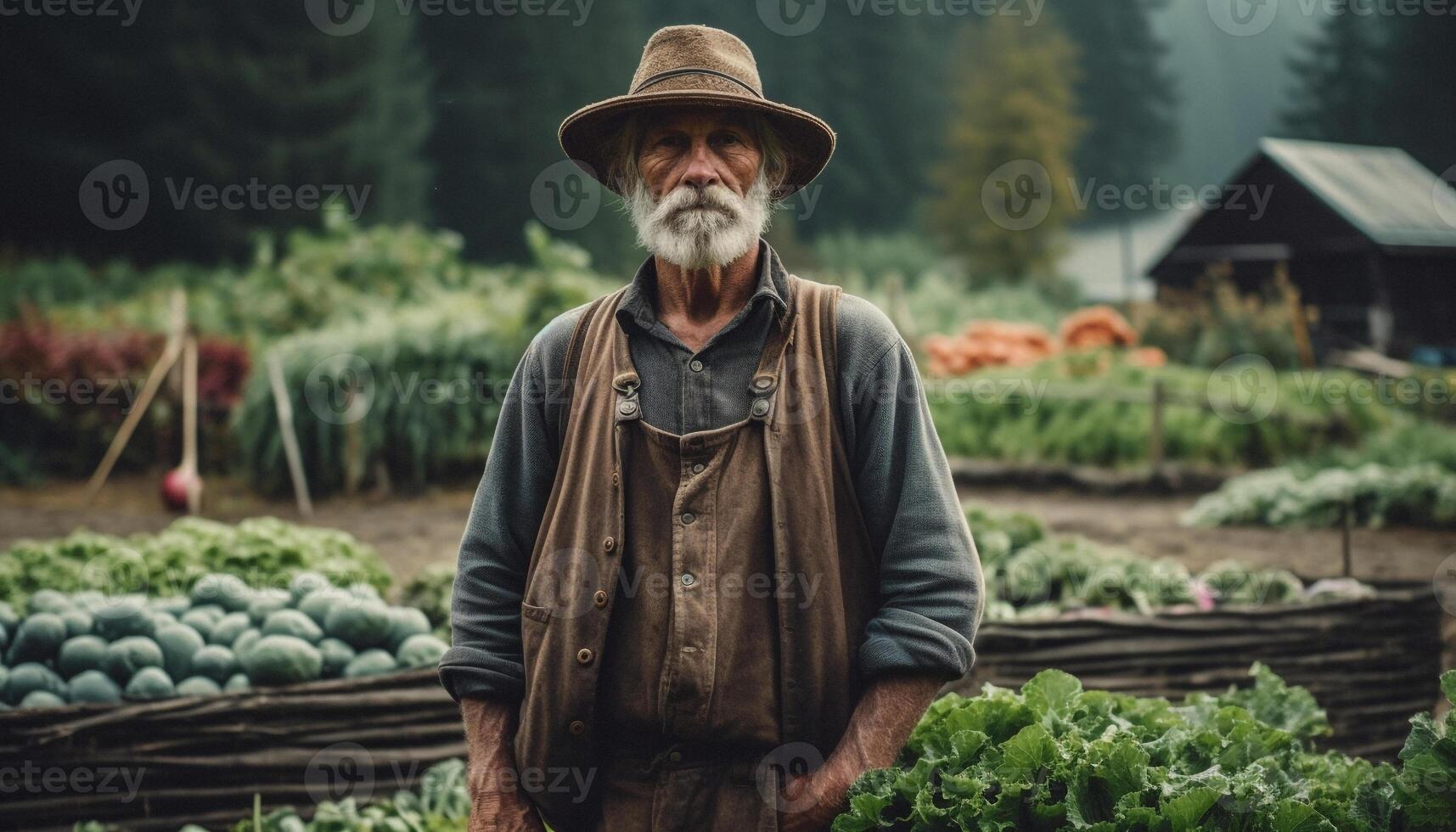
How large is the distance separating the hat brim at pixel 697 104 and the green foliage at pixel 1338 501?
8851mm

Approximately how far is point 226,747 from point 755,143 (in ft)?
9.11

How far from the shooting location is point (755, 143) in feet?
7.89

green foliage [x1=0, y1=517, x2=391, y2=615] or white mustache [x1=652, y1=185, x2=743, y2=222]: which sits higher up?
white mustache [x1=652, y1=185, x2=743, y2=222]

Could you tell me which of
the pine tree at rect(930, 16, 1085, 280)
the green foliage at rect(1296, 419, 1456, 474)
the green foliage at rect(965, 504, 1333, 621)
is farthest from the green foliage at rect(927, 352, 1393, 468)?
the pine tree at rect(930, 16, 1085, 280)

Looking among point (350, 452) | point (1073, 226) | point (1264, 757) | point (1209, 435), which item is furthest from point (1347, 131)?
point (1264, 757)

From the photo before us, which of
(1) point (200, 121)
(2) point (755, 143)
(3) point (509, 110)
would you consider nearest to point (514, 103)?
(3) point (509, 110)

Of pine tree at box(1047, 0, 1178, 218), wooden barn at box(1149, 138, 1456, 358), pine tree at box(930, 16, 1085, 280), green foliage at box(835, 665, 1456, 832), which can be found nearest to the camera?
green foliage at box(835, 665, 1456, 832)

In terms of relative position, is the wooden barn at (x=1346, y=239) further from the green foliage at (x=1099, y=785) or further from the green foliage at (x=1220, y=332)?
the green foliage at (x=1099, y=785)

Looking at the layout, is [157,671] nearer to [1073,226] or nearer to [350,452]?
[350,452]

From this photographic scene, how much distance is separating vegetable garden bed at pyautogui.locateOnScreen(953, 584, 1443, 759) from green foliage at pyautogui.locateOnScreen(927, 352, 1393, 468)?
815 cm

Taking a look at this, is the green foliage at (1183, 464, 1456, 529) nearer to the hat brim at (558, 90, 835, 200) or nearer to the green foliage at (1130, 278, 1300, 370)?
the green foliage at (1130, 278, 1300, 370)

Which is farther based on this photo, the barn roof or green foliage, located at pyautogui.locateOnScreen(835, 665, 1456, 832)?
the barn roof

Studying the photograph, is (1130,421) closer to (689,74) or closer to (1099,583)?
(1099,583)

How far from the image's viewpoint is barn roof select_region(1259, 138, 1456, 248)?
1967 cm
